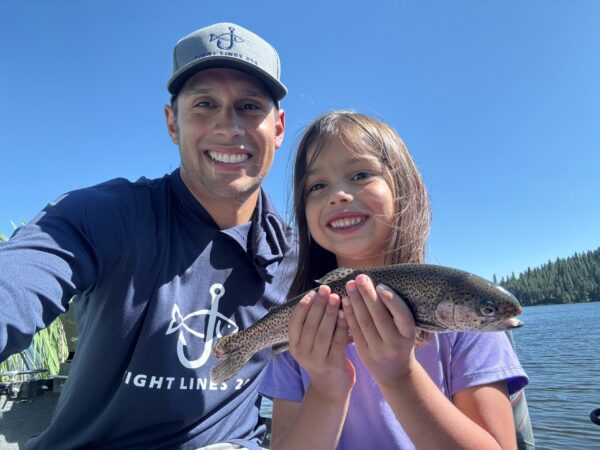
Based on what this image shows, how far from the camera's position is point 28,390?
652cm

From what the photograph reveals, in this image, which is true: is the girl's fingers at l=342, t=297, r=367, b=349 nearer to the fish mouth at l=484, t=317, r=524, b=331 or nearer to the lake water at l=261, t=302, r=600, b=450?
the fish mouth at l=484, t=317, r=524, b=331

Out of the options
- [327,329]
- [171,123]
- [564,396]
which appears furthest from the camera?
[564,396]

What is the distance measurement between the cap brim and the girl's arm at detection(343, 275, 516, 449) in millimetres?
2439

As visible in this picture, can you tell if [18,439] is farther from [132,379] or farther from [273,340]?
[273,340]

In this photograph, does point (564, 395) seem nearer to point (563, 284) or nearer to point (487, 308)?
point (487, 308)

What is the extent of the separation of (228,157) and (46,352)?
7234mm

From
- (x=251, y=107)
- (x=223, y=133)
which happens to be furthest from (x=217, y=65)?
(x=223, y=133)

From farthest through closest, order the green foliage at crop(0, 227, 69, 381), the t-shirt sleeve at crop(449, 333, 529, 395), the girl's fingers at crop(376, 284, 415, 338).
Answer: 1. the green foliage at crop(0, 227, 69, 381)
2. the t-shirt sleeve at crop(449, 333, 529, 395)
3. the girl's fingers at crop(376, 284, 415, 338)

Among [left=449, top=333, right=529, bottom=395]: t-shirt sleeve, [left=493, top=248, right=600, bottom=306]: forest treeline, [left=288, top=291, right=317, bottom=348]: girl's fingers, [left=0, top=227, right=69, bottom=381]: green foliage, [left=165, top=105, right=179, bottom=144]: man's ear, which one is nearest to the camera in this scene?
[left=449, top=333, right=529, bottom=395]: t-shirt sleeve

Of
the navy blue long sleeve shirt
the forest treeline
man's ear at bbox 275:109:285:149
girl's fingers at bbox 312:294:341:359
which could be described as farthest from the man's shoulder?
the forest treeline

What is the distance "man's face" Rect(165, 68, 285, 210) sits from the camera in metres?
4.02

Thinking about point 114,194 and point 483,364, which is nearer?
point 483,364

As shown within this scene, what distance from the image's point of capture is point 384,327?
251cm

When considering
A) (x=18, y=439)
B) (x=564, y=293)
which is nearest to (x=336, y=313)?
(x=18, y=439)
